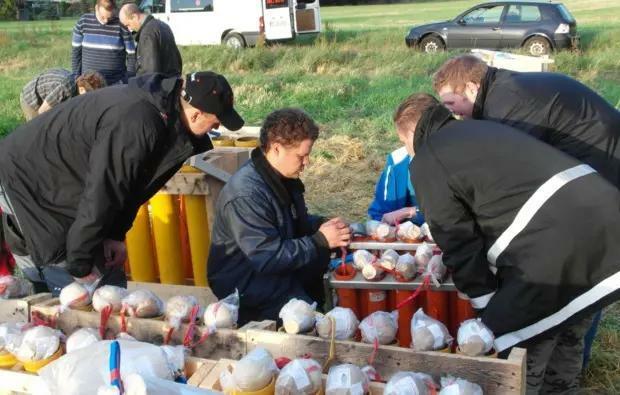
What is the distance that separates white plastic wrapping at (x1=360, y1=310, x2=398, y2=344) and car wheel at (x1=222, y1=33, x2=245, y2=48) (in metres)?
18.8

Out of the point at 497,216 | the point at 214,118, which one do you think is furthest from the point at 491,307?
the point at 214,118

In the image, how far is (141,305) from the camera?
251cm

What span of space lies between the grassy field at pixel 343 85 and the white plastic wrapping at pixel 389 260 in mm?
1396

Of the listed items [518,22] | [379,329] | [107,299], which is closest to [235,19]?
[518,22]

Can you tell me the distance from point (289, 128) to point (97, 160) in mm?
830

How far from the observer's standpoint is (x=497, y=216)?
8.96 ft

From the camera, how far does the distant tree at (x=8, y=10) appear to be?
43.5m

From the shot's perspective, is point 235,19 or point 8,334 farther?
point 235,19

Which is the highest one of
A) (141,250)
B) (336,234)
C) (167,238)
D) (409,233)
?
(336,234)

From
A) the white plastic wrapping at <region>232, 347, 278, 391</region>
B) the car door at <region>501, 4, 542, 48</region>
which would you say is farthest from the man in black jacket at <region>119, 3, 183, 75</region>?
the car door at <region>501, 4, 542, 48</region>

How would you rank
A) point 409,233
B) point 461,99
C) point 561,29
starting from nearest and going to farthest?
point 461,99 < point 409,233 < point 561,29

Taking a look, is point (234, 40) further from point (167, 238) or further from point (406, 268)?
point (406, 268)

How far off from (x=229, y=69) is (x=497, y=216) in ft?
51.3

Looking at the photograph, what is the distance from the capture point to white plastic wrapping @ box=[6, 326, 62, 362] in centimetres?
221
